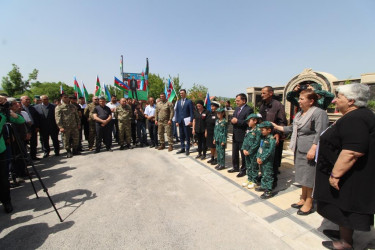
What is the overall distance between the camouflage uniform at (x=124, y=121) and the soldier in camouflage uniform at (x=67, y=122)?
1391 mm

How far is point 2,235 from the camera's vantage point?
244 centimetres

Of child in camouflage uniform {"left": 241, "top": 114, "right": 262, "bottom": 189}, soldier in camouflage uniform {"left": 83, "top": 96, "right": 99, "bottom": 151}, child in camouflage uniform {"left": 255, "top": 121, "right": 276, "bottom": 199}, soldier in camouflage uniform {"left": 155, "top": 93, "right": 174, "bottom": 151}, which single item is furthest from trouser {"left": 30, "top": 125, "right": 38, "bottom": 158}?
child in camouflage uniform {"left": 255, "top": 121, "right": 276, "bottom": 199}

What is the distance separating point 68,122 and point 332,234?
23.0 ft

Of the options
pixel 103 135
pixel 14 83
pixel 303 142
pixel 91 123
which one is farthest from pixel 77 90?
pixel 14 83

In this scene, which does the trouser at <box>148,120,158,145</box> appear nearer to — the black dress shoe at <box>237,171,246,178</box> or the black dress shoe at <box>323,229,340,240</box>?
the black dress shoe at <box>237,171,246,178</box>

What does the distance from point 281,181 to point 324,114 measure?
6.12ft

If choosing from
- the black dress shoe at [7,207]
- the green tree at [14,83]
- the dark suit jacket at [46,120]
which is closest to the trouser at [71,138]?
the dark suit jacket at [46,120]

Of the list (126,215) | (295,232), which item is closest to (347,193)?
(295,232)

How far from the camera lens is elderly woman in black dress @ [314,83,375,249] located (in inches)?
69.8

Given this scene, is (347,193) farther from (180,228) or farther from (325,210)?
(180,228)

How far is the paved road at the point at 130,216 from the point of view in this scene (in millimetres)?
2256

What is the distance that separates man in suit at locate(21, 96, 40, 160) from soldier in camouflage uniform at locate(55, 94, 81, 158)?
72 centimetres

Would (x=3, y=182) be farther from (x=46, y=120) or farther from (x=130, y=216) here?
(x=46, y=120)

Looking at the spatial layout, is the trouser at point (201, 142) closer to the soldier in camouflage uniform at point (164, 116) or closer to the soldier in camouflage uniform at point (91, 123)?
the soldier in camouflage uniform at point (164, 116)
